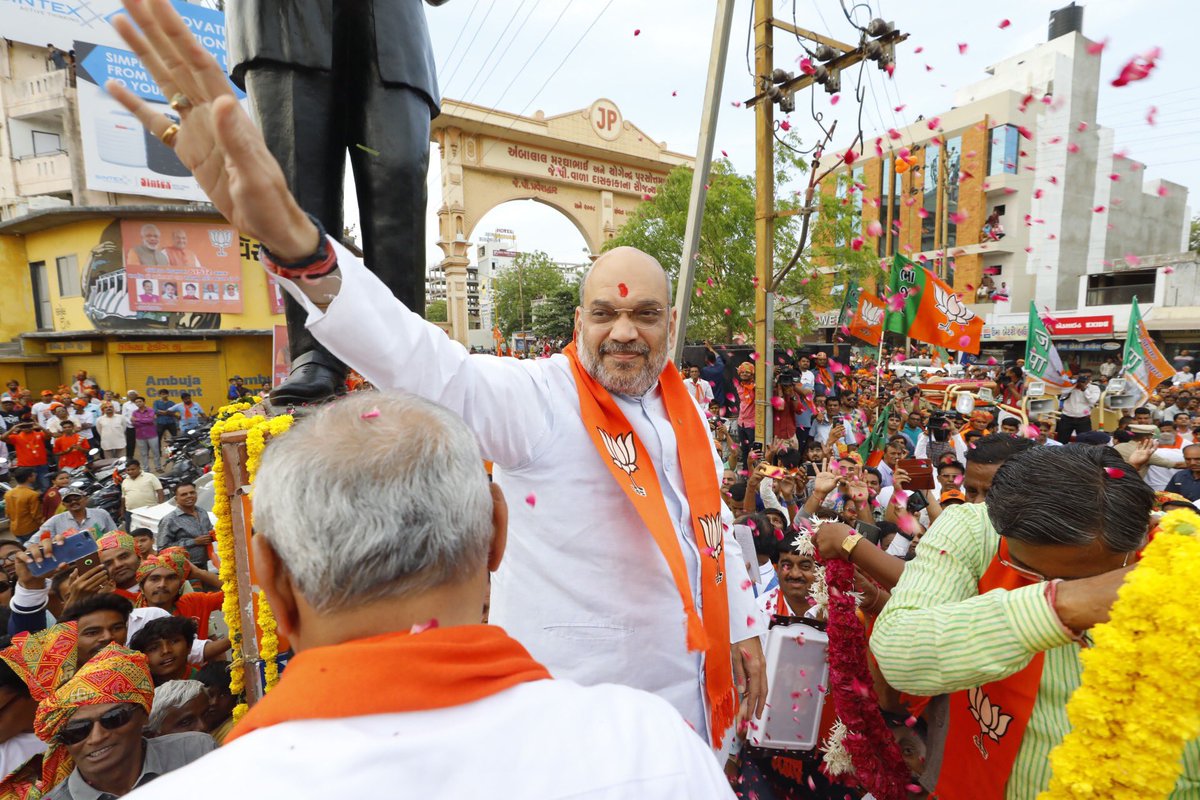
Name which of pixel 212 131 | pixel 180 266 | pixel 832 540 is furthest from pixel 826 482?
pixel 180 266

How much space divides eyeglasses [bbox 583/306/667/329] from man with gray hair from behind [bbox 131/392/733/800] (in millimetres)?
1043

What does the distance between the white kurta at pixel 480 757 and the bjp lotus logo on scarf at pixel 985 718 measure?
4.09 ft

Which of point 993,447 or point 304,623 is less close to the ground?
point 304,623

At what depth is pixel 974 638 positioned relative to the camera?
1.44m

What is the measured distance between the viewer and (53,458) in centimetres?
1142

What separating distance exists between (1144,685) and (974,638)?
31 cm

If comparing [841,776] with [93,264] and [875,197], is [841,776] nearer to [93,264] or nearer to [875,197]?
[93,264]

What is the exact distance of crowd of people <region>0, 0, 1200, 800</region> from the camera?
2.51 ft

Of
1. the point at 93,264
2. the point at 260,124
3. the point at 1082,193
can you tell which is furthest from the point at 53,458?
the point at 1082,193

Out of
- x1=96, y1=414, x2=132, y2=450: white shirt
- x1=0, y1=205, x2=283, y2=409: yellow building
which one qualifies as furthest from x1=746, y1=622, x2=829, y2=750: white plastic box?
x1=0, y1=205, x2=283, y2=409: yellow building

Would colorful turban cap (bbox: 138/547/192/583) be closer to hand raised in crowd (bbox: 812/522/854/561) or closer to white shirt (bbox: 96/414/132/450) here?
hand raised in crowd (bbox: 812/522/854/561)

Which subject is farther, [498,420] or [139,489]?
[139,489]

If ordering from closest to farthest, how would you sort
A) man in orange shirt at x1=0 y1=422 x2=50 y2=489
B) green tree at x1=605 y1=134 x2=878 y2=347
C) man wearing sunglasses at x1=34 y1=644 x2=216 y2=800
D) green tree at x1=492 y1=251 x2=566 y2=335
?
man wearing sunglasses at x1=34 y1=644 x2=216 y2=800 → man in orange shirt at x1=0 y1=422 x2=50 y2=489 → green tree at x1=605 y1=134 x2=878 y2=347 → green tree at x1=492 y1=251 x2=566 y2=335

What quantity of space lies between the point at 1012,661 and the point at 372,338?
4.97 feet
